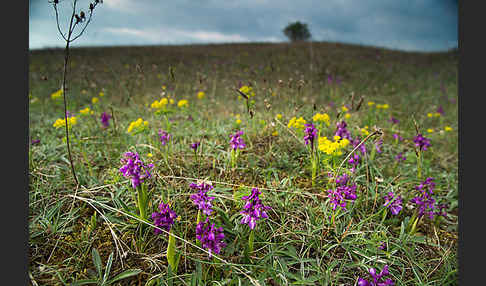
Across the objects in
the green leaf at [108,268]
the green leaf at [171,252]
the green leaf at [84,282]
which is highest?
the green leaf at [171,252]

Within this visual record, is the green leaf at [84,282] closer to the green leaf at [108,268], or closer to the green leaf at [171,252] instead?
the green leaf at [108,268]

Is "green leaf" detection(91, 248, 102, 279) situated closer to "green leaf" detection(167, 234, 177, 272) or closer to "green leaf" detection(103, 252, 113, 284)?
"green leaf" detection(103, 252, 113, 284)

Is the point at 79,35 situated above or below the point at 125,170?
above

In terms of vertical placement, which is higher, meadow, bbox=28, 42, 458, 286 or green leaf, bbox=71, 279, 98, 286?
meadow, bbox=28, 42, 458, 286

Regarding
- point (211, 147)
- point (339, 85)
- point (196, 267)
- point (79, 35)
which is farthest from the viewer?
point (339, 85)

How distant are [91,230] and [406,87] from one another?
11196mm

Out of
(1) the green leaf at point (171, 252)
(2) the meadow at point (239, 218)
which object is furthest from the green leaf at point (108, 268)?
(1) the green leaf at point (171, 252)

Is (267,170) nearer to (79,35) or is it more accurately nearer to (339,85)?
(79,35)

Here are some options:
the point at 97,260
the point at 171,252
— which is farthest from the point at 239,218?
the point at 97,260

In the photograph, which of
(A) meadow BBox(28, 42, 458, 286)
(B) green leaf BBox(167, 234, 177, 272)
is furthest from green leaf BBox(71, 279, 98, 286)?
(B) green leaf BBox(167, 234, 177, 272)

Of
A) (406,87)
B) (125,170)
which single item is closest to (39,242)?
(125,170)

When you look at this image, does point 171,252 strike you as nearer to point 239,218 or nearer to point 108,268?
point 108,268

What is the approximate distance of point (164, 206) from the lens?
58.1 inches

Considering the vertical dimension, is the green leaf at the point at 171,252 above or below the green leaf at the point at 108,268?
above
